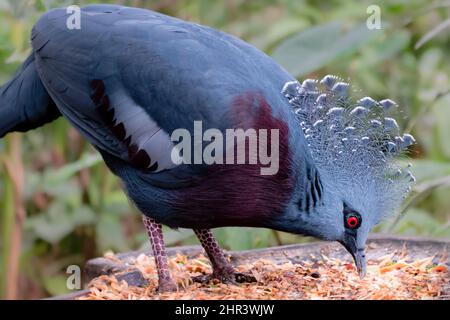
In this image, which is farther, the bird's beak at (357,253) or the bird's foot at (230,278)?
the bird's foot at (230,278)

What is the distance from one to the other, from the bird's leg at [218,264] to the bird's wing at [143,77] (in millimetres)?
414

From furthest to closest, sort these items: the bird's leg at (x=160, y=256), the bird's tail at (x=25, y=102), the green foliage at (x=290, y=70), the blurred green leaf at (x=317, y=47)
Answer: the green foliage at (x=290, y=70) < the blurred green leaf at (x=317, y=47) < the bird's tail at (x=25, y=102) < the bird's leg at (x=160, y=256)

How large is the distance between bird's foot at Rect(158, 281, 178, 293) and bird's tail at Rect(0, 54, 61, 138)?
1016 mm

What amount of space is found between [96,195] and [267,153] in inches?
102

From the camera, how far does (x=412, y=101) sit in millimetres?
6809

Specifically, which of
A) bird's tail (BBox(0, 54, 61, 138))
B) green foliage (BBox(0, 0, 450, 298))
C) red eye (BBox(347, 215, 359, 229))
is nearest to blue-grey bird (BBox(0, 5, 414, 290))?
red eye (BBox(347, 215, 359, 229))

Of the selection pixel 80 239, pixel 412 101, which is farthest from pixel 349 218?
pixel 412 101

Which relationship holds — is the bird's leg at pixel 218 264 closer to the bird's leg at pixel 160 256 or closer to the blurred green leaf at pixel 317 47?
the bird's leg at pixel 160 256

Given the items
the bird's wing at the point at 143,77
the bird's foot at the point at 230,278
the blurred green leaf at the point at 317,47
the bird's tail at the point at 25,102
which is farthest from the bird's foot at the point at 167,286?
the blurred green leaf at the point at 317,47

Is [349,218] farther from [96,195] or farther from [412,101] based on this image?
[412,101]

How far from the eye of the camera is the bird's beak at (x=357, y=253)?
11.5 ft

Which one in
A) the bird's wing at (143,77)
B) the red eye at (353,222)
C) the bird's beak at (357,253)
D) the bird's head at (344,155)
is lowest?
→ the bird's beak at (357,253)

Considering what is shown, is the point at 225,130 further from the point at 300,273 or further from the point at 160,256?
the point at 300,273
